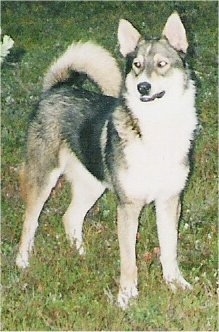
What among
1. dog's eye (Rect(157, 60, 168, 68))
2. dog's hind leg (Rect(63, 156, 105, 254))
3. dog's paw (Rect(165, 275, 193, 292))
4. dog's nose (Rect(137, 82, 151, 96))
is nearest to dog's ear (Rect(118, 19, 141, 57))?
dog's eye (Rect(157, 60, 168, 68))

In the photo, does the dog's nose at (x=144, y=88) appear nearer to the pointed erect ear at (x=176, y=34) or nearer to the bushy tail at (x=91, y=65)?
the pointed erect ear at (x=176, y=34)

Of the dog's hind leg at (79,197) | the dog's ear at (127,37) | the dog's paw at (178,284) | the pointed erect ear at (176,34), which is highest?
the pointed erect ear at (176,34)

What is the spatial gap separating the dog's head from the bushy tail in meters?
0.61

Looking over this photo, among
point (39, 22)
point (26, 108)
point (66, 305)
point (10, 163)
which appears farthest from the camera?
point (39, 22)

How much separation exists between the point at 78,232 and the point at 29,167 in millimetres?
733

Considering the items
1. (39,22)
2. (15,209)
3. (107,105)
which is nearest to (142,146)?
(107,105)

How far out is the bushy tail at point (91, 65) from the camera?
652 centimetres

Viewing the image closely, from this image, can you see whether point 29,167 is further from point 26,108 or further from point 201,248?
point 26,108

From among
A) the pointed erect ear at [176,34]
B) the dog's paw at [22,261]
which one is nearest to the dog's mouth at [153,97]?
the pointed erect ear at [176,34]

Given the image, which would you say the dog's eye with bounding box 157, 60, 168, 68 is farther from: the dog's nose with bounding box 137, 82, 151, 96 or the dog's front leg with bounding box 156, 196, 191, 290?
the dog's front leg with bounding box 156, 196, 191, 290

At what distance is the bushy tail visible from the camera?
6.52m

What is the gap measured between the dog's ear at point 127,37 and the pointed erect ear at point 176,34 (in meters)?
0.24

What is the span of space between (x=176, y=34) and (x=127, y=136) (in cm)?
85

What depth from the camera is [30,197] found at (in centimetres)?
656
